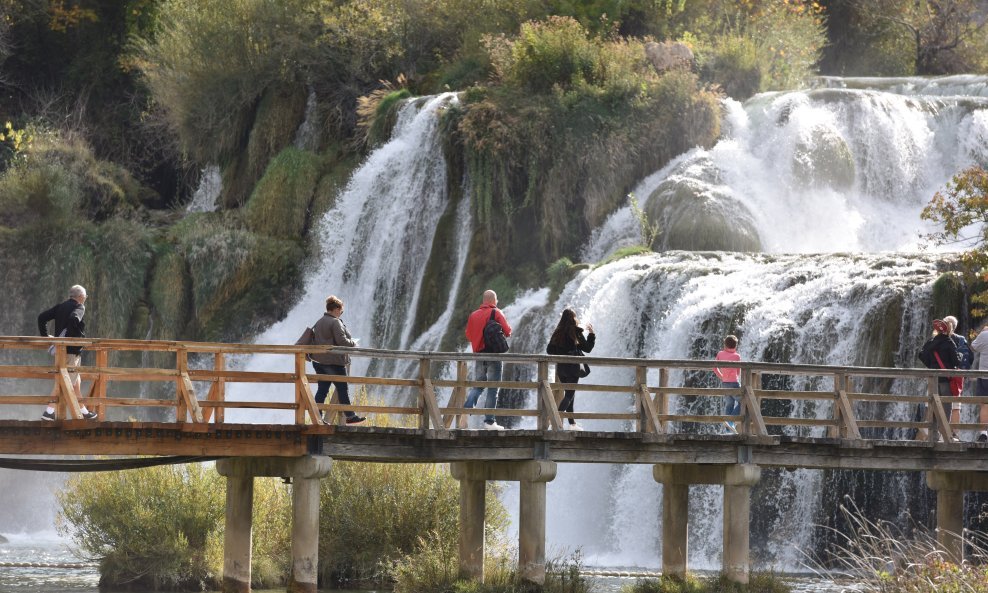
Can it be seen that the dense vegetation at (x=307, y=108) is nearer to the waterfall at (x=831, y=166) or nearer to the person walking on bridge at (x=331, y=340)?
the waterfall at (x=831, y=166)

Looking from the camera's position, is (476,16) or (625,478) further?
(476,16)

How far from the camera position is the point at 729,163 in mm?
40438

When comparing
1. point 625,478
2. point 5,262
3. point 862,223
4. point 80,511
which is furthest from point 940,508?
point 5,262

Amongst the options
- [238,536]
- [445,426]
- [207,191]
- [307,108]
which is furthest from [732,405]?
[207,191]

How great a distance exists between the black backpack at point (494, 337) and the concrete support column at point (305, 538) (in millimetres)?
2838

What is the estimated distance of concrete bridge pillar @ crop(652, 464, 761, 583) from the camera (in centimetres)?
2208

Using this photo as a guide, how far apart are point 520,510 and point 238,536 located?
138 inches

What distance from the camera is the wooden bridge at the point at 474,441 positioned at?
20.1 m

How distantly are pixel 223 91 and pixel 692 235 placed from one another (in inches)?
672

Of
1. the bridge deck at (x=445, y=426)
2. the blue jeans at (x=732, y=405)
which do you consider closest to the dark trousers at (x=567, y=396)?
the bridge deck at (x=445, y=426)

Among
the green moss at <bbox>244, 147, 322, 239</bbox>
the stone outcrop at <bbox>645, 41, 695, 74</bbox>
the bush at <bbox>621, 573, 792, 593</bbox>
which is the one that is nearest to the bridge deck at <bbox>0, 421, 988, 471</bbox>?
the bush at <bbox>621, 573, 792, 593</bbox>

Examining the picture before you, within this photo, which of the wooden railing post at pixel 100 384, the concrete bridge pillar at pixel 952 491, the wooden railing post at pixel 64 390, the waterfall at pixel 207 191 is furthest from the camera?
the waterfall at pixel 207 191

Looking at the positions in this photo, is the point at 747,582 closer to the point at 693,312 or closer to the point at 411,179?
the point at 693,312

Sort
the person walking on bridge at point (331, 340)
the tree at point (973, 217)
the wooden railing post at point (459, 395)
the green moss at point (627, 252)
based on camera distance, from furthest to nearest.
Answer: the green moss at point (627, 252) → the tree at point (973, 217) → the wooden railing post at point (459, 395) → the person walking on bridge at point (331, 340)
